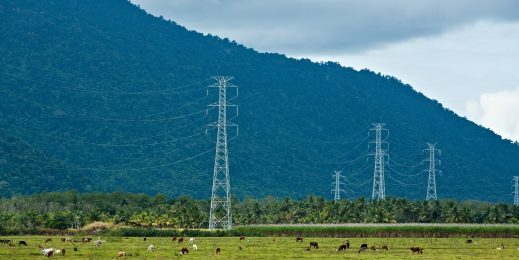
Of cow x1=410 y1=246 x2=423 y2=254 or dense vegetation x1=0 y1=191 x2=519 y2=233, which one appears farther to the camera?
dense vegetation x1=0 y1=191 x2=519 y2=233

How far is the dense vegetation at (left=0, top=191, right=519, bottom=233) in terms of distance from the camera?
516ft

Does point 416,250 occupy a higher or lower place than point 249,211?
lower

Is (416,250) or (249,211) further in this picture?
(249,211)

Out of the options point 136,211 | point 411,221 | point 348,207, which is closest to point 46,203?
point 136,211

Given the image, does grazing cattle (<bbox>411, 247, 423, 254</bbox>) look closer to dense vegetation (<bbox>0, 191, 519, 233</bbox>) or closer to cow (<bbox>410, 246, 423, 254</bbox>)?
cow (<bbox>410, 246, 423, 254</bbox>)

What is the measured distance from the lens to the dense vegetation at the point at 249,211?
157250mm

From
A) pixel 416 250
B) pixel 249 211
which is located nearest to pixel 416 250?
pixel 416 250

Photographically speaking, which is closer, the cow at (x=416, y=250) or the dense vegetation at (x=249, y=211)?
the cow at (x=416, y=250)

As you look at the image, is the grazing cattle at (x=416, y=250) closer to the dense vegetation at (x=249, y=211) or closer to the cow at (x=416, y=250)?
the cow at (x=416, y=250)

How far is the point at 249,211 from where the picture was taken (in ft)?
568

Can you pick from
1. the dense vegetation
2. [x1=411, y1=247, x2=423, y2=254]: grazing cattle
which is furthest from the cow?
the dense vegetation

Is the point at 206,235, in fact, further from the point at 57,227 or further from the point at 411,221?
the point at 411,221

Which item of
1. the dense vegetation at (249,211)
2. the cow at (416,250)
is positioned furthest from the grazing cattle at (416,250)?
the dense vegetation at (249,211)

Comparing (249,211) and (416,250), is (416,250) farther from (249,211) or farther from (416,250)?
(249,211)
